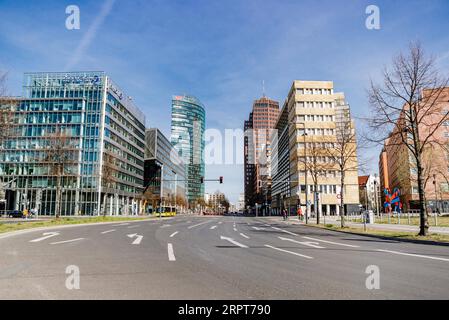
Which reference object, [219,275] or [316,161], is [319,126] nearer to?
[316,161]

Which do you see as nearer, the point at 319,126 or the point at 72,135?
the point at 72,135

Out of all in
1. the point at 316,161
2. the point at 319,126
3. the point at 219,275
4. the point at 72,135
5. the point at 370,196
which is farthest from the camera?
the point at 370,196

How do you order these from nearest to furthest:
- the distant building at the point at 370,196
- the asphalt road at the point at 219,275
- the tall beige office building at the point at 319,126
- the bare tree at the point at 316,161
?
the asphalt road at the point at 219,275 → the bare tree at the point at 316,161 → the tall beige office building at the point at 319,126 → the distant building at the point at 370,196

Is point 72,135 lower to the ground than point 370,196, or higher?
higher

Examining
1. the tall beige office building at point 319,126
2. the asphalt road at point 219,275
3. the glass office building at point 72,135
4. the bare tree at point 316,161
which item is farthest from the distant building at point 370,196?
the glass office building at point 72,135

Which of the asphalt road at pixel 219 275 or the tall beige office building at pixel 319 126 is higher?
the tall beige office building at pixel 319 126

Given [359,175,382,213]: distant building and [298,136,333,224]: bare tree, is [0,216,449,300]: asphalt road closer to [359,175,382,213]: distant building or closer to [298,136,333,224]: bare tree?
[298,136,333,224]: bare tree

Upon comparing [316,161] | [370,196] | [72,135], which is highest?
[72,135]

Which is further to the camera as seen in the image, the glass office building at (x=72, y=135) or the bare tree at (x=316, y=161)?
the glass office building at (x=72, y=135)

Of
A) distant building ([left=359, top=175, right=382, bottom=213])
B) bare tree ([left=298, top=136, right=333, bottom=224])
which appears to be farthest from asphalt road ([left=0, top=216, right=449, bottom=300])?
distant building ([left=359, top=175, right=382, bottom=213])

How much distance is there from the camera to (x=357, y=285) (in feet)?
19.0

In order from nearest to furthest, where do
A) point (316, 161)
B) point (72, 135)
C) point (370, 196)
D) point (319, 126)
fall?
point (316, 161), point (72, 135), point (319, 126), point (370, 196)

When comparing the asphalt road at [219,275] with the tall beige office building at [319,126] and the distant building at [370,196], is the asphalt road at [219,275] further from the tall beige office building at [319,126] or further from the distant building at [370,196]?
the tall beige office building at [319,126]

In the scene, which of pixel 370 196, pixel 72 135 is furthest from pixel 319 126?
pixel 370 196
